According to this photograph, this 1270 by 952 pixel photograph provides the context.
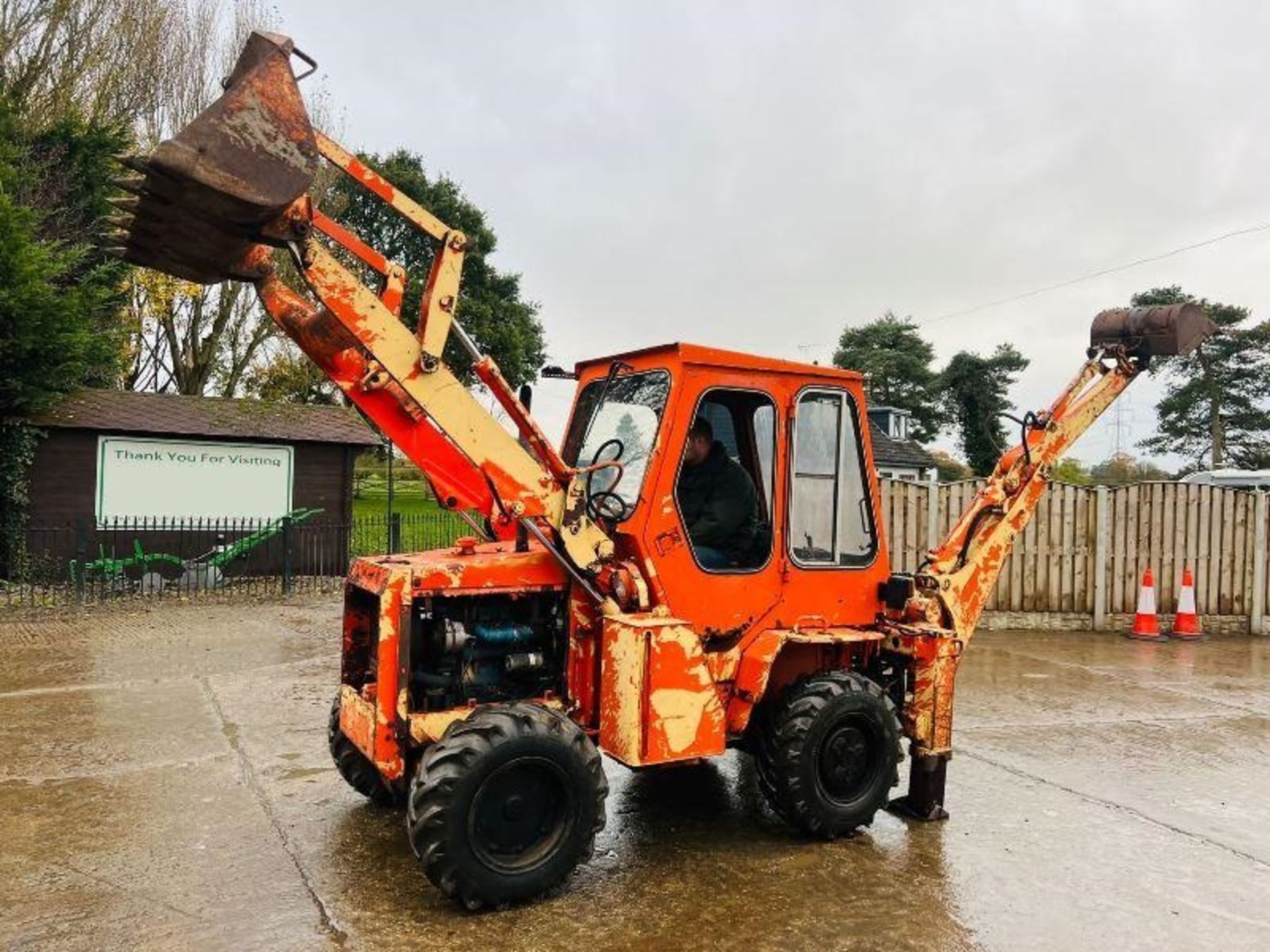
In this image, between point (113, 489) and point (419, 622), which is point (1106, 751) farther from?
point (113, 489)

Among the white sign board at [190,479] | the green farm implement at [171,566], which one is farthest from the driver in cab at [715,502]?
the white sign board at [190,479]

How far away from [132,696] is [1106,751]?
715cm

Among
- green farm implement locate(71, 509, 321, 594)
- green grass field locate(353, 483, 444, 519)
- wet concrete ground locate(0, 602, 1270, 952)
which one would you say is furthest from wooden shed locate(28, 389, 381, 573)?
green grass field locate(353, 483, 444, 519)

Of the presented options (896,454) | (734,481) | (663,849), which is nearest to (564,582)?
(734,481)

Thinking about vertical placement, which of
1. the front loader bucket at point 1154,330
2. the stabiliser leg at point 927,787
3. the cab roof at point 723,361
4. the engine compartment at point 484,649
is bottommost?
the stabiliser leg at point 927,787

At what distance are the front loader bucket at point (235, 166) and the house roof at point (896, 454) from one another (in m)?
28.8

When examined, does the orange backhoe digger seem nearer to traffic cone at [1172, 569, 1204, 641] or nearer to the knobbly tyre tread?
the knobbly tyre tread

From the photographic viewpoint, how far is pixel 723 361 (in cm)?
456

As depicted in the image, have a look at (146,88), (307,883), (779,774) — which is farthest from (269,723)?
(146,88)

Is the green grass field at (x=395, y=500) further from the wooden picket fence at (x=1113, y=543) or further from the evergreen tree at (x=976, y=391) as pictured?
the evergreen tree at (x=976, y=391)

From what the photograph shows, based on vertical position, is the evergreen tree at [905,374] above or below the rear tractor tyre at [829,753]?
above

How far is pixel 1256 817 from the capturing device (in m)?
5.15

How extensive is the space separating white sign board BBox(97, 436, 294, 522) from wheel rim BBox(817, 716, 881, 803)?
1251 centimetres

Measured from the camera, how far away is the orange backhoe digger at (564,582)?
12.0 feet
